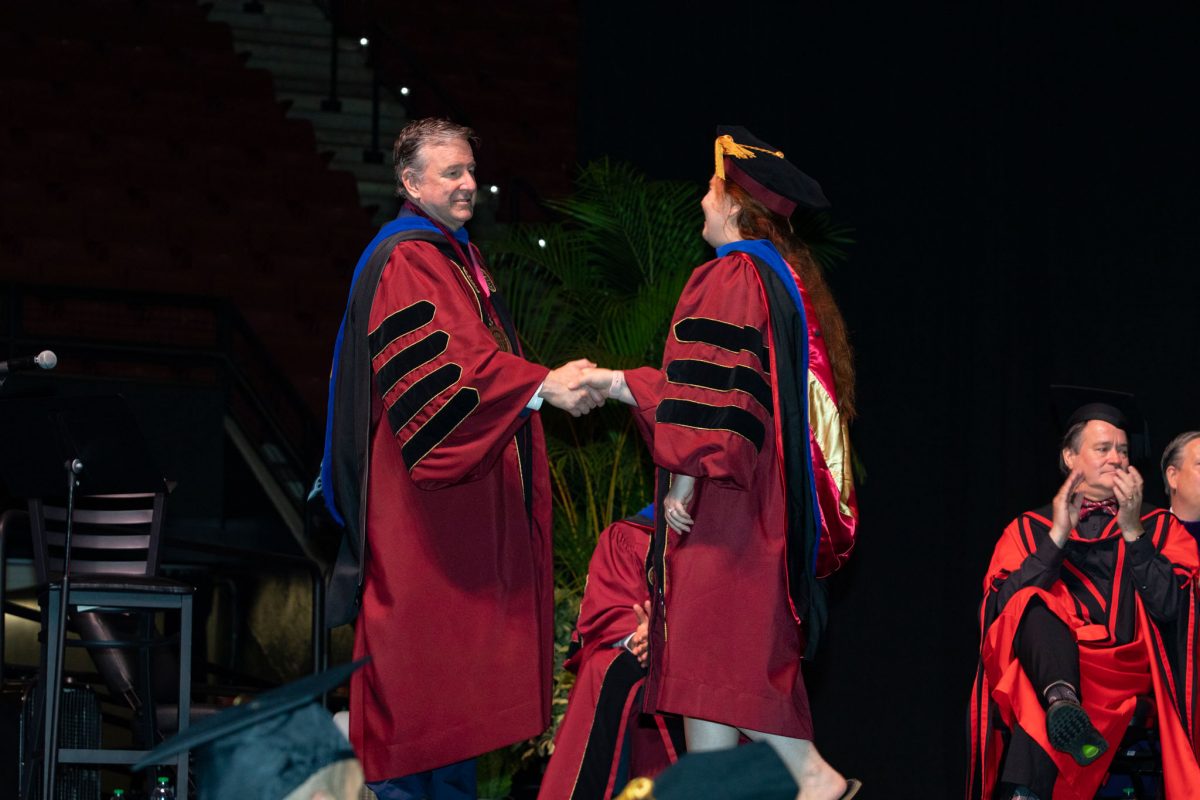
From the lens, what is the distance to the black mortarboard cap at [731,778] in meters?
1.47

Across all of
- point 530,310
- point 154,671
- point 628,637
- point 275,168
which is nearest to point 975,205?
point 530,310

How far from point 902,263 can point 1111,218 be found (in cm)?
85

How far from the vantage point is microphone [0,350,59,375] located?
325 cm

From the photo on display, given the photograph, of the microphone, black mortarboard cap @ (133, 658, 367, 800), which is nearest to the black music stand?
the microphone

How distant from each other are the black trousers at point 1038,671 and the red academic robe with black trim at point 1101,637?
0.07ft

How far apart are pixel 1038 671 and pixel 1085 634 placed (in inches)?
10.0

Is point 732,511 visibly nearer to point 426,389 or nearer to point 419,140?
point 426,389

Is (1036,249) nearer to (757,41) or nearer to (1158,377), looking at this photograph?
(1158,377)

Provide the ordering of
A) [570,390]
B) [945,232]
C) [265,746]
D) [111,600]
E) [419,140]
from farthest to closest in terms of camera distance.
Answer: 1. [945,232]
2. [111,600]
3. [419,140]
4. [570,390]
5. [265,746]

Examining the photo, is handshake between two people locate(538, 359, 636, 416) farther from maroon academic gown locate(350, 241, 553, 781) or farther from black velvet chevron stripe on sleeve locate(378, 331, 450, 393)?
black velvet chevron stripe on sleeve locate(378, 331, 450, 393)

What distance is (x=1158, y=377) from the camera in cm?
596

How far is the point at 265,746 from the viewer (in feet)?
5.26

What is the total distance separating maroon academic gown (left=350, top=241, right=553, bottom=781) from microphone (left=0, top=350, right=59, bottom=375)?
2.29 ft

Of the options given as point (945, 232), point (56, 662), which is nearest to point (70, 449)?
point (56, 662)
